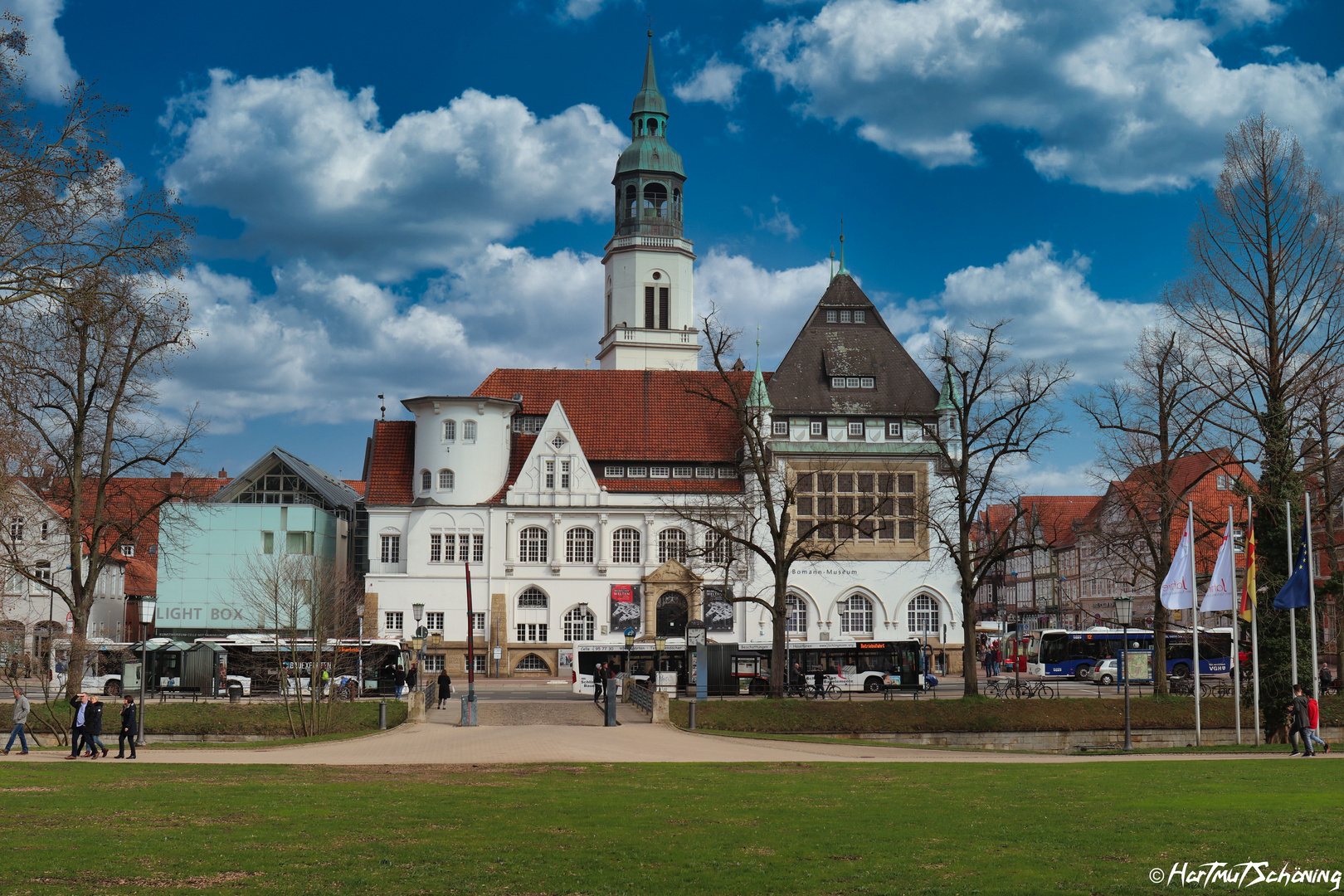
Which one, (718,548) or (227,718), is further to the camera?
(718,548)

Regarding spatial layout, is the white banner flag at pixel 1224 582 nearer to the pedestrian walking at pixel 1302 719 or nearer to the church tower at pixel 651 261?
the pedestrian walking at pixel 1302 719

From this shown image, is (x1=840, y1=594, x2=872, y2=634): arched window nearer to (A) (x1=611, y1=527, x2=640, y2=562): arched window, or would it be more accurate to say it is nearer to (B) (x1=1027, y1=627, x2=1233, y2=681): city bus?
(B) (x1=1027, y1=627, x2=1233, y2=681): city bus

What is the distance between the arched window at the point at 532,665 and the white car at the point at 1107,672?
29934mm

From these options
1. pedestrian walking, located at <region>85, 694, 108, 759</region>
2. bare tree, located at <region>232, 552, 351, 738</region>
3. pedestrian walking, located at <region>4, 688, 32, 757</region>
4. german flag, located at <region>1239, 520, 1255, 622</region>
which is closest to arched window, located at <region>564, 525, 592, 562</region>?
bare tree, located at <region>232, 552, 351, 738</region>

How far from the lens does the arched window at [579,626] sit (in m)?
72.1

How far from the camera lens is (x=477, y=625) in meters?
71.6

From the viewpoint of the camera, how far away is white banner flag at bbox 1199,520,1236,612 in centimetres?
3578

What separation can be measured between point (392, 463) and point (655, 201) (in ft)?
96.9

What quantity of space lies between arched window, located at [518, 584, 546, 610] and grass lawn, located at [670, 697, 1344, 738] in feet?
91.5

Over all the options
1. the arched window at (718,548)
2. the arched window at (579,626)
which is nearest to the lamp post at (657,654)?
the arched window at (718,548)

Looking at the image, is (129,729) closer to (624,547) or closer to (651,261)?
(624,547)

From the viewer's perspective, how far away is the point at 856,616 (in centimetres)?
7344

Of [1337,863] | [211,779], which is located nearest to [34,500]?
[211,779]

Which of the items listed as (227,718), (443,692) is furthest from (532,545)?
(227,718)
